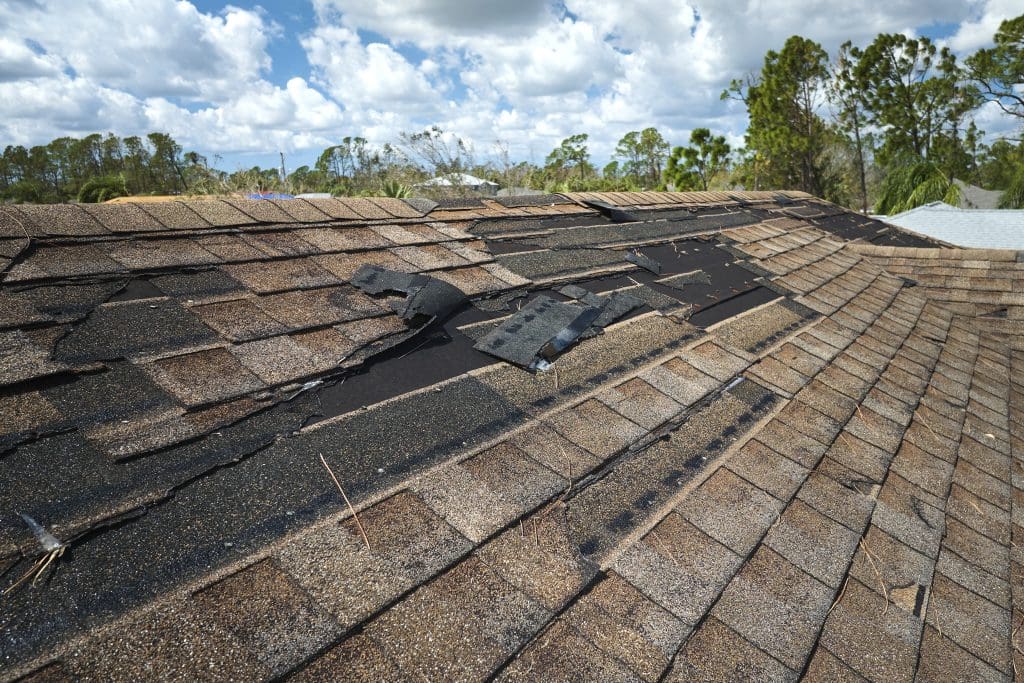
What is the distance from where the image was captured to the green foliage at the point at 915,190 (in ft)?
95.6

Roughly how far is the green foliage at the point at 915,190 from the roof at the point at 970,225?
35.2 feet

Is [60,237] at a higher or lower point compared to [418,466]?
higher

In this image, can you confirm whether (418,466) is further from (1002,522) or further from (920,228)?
(920,228)

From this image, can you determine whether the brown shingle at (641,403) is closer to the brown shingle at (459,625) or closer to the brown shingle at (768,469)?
the brown shingle at (768,469)

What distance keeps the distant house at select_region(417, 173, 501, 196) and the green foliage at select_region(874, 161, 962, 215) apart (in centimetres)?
2229

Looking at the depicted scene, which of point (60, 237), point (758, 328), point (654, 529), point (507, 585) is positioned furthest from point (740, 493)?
point (60, 237)

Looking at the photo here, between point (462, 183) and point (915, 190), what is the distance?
24.8 metres

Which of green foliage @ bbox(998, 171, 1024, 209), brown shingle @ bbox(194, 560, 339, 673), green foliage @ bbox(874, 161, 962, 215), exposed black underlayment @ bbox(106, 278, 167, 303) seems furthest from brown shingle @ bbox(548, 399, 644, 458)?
green foliage @ bbox(998, 171, 1024, 209)

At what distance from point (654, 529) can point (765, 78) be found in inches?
1867

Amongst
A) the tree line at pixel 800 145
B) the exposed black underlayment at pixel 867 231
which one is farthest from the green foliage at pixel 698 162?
the exposed black underlayment at pixel 867 231

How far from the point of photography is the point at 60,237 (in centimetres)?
270

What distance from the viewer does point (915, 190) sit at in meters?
29.8

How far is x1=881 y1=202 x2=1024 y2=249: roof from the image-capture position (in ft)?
55.8

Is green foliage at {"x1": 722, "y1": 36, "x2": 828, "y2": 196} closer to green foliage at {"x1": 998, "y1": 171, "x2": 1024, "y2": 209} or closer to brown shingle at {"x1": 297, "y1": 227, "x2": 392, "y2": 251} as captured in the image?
green foliage at {"x1": 998, "y1": 171, "x2": 1024, "y2": 209}
